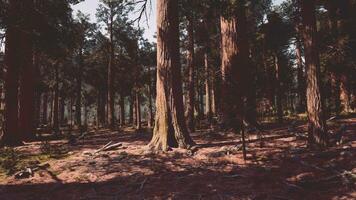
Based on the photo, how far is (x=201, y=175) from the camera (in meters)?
6.73

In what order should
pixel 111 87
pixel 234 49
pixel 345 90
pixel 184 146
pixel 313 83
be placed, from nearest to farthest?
pixel 313 83 → pixel 184 146 → pixel 234 49 → pixel 345 90 → pixel 111 87

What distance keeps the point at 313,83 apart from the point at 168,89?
390cm

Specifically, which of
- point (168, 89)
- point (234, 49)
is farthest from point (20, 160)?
point (234, 49)

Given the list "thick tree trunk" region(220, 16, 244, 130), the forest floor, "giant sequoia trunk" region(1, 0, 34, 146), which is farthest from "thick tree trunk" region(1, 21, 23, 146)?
"thick tree trunk" region(220, 16, 244, 130)

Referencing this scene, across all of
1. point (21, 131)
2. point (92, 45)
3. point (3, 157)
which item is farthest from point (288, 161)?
point (92, 45)

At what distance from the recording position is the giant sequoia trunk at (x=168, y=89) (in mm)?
8773

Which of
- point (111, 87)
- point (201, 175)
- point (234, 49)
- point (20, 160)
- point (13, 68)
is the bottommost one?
point (201, 175)

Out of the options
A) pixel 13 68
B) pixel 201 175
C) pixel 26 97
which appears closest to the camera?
pixel 201 175

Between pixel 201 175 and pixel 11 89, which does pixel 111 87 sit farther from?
pixel 201 175

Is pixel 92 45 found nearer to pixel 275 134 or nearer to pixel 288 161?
pixel 275 134

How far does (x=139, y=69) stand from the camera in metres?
31.7

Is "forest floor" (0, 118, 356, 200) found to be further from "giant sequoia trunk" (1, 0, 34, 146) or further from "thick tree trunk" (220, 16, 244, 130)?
"giant sequoia trunk" (1, 0, 34, 146)

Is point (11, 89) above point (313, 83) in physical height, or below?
above

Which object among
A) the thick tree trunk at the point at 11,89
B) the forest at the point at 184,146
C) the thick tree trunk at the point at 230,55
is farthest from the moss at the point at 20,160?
the thick tree trunk at the point at 230,55
